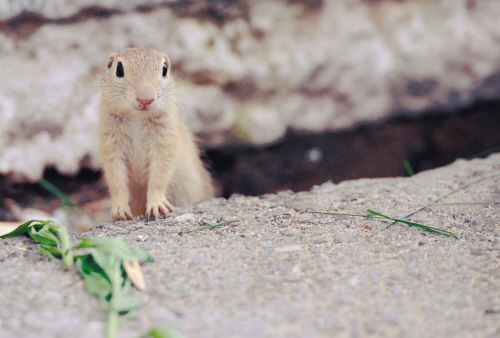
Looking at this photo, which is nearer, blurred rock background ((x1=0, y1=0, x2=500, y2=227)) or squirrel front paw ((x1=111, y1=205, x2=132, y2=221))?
squirrel front paw ((x1=111, y1=205, x2=132, y2=221))

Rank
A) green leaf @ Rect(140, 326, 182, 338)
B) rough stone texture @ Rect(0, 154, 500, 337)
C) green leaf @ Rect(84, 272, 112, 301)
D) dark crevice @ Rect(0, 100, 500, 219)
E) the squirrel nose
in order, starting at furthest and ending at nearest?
dark crevice @ Rect(0, 100, 500, 219), the squirrel nose, green leaf @ Rect(84, 272, 112, 301), rough stone texture @ Rect(0, 154, 500, 337), green leaf @ Rect(140, 326, 182, 338)

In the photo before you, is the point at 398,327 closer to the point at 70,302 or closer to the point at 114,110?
the point at 70,302

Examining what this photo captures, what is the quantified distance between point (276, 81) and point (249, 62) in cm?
30

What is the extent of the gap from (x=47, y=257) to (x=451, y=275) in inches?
67.2

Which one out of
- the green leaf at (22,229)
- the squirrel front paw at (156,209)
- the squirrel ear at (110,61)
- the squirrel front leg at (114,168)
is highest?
the squirrel ear at (110,61)

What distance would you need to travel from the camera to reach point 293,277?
2090 mm

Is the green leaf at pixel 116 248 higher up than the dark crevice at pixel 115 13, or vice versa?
the dark crevice at pixel 115 13

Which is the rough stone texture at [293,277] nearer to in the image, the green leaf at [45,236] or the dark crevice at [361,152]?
the green leaf at [45,236]

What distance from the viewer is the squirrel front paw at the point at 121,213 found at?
3049mm

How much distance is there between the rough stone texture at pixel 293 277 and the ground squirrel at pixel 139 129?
483 mm

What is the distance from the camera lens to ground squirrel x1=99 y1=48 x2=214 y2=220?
9.95 ft

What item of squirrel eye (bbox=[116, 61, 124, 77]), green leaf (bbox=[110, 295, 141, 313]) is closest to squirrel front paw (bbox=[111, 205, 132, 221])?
squirrel eye (bbox=[116, 61, 124, 77])

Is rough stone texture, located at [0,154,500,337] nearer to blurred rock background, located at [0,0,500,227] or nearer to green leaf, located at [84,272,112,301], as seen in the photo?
green leaf, located at [84,272,112,301]

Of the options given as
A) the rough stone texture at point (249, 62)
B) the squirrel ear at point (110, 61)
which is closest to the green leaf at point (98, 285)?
the squirrel ear at point (110, 61)
